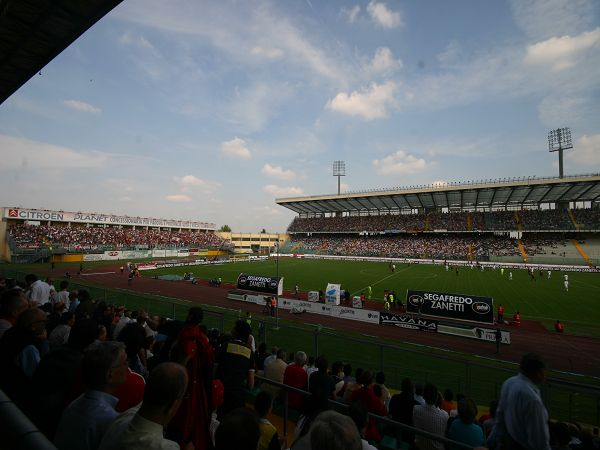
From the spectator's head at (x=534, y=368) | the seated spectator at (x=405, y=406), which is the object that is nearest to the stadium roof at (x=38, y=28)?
the spectator's head at (x=534, y=368)

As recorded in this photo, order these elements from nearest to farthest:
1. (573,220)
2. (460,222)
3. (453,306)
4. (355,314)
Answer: (453,306) < (355,314) < (573,220) < (460,222)

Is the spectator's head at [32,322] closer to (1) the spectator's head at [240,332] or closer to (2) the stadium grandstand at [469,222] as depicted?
(1) the spectator's head at [240,332]

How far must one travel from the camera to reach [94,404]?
254cm

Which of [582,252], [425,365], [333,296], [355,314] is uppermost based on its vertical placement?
[582,252]

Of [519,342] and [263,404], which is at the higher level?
[263,404]

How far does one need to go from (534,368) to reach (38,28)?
10046 millimetres

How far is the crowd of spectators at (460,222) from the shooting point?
57856mm

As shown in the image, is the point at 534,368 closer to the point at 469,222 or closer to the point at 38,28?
the point at 38,28

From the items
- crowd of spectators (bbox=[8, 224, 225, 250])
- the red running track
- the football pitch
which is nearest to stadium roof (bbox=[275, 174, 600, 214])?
the football pitch

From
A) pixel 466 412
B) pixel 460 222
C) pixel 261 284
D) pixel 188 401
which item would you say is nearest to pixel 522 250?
pixel 460 222

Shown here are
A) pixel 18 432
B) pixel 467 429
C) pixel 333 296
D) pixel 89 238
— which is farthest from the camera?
pixel 89 238

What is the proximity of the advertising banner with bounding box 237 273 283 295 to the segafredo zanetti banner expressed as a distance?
10198 mm

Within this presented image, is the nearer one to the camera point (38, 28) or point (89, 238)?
point (38, 28)

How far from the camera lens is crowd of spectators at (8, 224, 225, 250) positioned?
173 ft
